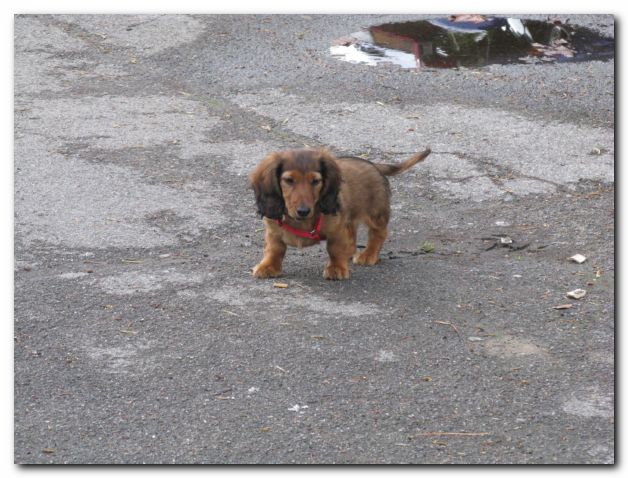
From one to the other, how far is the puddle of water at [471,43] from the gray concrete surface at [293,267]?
271mm

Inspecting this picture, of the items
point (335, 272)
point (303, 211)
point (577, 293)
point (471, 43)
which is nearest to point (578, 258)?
point (577, 293)

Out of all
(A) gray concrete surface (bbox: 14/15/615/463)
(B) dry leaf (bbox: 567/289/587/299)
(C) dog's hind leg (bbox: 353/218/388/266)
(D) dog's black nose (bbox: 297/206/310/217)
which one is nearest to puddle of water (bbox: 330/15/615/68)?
(A) gray concrete surface (bbox: 14/15/615/463)

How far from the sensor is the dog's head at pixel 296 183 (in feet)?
16.3

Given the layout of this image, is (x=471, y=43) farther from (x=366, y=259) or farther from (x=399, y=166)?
(x=366, y=259)

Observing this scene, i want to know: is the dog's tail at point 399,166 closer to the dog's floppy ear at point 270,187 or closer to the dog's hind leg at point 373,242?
the dog's hind leg at point 373,242

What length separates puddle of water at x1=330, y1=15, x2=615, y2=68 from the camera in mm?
8953

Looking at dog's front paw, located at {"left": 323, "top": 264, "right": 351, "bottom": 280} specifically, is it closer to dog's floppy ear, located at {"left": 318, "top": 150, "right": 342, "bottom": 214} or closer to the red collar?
the red collar

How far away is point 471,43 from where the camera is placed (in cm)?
934

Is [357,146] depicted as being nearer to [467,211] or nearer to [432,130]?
[432,130]

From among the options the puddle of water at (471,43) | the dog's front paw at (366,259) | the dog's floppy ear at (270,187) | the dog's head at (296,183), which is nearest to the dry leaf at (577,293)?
the dog's front paw at (366,259)

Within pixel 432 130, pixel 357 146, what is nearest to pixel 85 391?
pixel 357 146

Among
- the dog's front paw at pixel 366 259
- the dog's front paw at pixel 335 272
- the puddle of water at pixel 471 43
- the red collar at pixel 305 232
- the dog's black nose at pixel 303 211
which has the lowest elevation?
the dog's front paw at pixel 366 259

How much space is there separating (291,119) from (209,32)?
7.66ft

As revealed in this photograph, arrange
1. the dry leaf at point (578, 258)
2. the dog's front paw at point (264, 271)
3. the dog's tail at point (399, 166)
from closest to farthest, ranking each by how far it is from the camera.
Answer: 1. the dog's front paw at point (264, 271)
2. the dry leaf at point (578, 258)
3. the dog's tail at point (399, 166)
